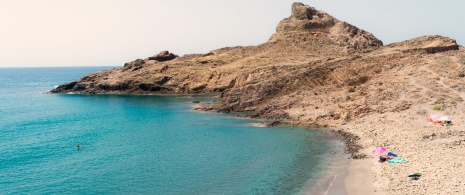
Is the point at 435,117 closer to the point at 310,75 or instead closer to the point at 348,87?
the point at 348,87

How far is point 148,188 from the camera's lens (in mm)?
36031

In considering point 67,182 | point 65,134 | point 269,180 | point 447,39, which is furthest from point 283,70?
point 67,182

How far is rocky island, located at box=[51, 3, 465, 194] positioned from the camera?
3916cm

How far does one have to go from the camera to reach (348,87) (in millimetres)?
76062

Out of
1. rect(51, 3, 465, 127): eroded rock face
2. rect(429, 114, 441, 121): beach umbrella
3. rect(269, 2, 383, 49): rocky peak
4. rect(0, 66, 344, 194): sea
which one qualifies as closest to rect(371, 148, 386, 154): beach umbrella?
rect(0, 66, 344, 194): sea

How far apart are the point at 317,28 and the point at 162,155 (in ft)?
314

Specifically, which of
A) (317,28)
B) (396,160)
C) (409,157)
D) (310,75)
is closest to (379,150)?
(409,157)

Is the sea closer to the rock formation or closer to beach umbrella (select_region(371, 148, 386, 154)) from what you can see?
beach umbrella (select_region(371, 148, 386, 154))

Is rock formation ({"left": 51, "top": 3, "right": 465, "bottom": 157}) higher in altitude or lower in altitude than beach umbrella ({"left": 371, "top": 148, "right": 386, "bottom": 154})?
higher

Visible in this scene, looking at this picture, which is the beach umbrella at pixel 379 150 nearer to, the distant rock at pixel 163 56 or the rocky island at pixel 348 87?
the rocky island at pixel 348 87

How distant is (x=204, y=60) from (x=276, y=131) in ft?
241

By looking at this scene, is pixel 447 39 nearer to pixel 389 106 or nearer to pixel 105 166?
pixel 389 106

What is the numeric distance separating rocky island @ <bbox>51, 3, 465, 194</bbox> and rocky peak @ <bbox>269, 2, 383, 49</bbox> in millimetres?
341

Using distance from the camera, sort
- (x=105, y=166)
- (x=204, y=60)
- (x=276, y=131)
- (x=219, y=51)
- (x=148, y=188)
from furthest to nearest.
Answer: (x=219, y=51) < (x=204, y=60) < (x=276, y=131) < (x=105, y=166) < (x=148, y=188)
